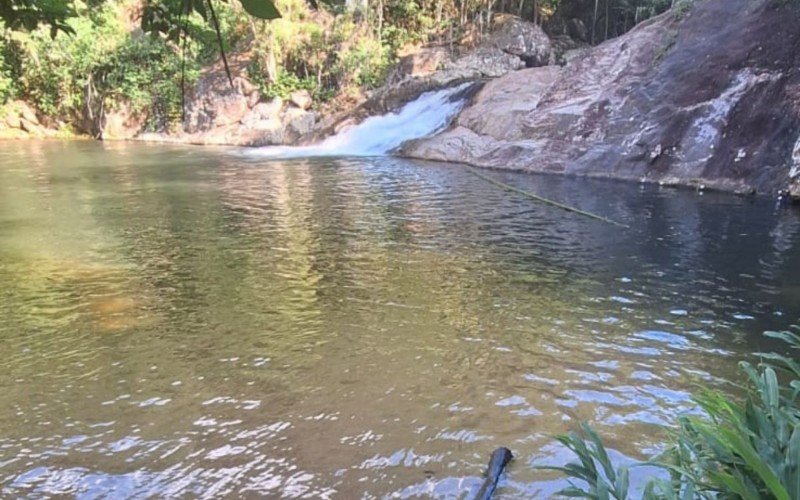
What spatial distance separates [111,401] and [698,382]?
12.8 ft

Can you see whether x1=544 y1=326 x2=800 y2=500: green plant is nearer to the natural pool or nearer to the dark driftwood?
the dark driftwood

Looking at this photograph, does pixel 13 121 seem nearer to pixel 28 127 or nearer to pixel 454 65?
pixel 28 127

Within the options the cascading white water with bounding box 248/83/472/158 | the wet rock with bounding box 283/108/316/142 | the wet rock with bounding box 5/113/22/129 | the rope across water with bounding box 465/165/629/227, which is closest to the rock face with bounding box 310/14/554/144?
the cascading white water with bounding box 248/83/472/158

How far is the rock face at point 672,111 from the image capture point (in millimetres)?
12617

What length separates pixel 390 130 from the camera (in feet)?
69.3

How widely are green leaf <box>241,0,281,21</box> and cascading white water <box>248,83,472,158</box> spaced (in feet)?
59.9

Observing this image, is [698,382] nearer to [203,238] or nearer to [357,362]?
[357,362]

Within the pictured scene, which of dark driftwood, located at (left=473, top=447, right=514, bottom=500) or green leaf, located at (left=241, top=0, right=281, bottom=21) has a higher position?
green leaf, located at (left=241, top=0, right=281, bottom=21)

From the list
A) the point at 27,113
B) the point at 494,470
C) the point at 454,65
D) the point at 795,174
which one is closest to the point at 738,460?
the point at 494,470

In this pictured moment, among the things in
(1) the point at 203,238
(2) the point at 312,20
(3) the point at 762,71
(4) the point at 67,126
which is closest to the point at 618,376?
(1) the point at 203,238

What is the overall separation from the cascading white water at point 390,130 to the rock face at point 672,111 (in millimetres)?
1745

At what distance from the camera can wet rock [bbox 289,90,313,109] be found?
1025 inches

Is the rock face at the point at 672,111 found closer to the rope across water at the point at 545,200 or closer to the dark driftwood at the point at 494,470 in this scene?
the rope across water at the point at 545,200

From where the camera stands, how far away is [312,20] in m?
27.3
